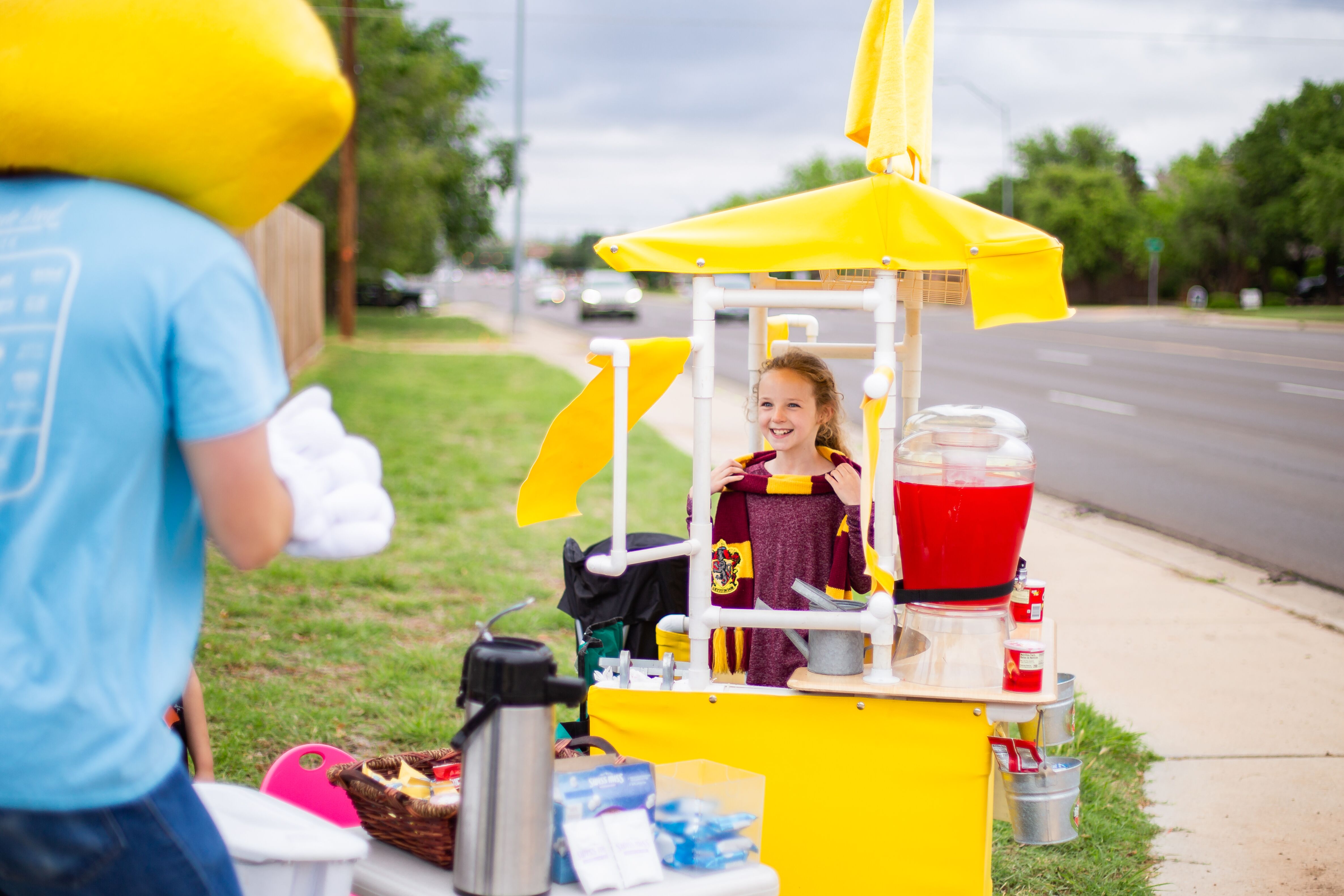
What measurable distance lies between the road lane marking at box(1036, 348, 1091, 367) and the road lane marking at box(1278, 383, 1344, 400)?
382cm

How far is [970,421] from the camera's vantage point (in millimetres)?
3350

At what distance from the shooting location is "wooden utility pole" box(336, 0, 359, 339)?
23562 millimetres

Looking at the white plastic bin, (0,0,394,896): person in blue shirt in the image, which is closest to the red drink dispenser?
the white plastic bin

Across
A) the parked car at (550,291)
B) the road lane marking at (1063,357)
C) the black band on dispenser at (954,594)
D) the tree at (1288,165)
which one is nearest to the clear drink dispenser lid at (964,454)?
the black band on dispenser at (954,594)

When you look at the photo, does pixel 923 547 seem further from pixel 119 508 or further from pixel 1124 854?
pixel 119 508

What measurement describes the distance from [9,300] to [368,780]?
1.35 m

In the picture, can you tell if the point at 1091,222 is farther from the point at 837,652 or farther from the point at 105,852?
the point at 105,852

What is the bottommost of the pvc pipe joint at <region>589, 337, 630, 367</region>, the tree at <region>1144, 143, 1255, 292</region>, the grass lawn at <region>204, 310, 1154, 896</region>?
the grass lawn at <region>204, 310, 1154, 896</region>

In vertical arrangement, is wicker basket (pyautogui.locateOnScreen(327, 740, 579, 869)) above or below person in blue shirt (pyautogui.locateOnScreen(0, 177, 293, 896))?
below

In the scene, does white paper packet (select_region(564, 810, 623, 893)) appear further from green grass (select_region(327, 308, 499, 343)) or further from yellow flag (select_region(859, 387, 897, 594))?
green grass (select_region(327, 308, 499, 343))

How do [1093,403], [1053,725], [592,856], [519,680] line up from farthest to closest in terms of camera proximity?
[1093,403]
[1053,725]
[592,856]
[519,680]

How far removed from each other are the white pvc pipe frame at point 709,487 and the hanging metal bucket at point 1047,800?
631mm

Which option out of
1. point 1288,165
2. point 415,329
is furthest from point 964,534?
point 1288,165

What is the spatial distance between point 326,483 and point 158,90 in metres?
0.58
